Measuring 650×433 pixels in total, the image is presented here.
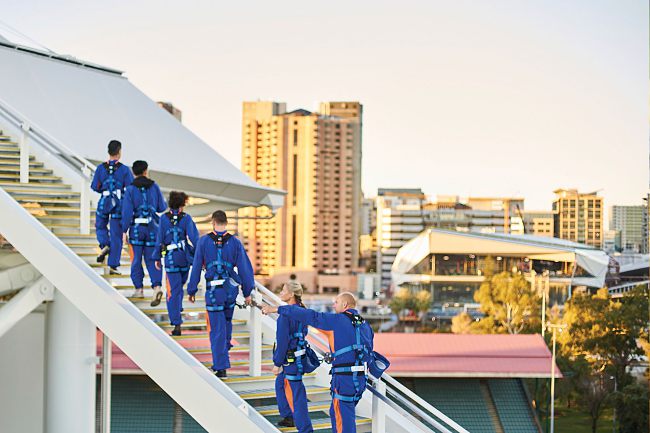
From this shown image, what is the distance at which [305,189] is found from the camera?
167000 mm

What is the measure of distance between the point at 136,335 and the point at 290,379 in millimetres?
1417

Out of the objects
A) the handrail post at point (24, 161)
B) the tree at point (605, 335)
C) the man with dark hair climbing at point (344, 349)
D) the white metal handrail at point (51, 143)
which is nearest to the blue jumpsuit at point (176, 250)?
the man with dark hair climbing at point (344, 349)

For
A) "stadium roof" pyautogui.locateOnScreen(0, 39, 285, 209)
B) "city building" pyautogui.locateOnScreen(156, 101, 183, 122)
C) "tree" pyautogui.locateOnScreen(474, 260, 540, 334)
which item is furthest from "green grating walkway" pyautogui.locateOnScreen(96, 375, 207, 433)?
"city building" pyautogui.locateOnScreen(156, 101, 183, 122)

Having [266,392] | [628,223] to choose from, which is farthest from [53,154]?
[628,223]

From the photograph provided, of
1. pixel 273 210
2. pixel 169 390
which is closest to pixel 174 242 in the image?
pixel 169 390

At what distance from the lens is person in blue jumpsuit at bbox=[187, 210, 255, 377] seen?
7840 mm

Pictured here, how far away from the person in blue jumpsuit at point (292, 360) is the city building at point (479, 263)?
9415 cm

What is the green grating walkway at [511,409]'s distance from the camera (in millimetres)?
26781

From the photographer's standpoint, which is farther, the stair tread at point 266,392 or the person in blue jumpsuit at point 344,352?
the stair tread at point 266,392

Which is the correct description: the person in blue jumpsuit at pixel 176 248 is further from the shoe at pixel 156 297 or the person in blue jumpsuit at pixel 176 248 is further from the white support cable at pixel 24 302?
the white support cable at pixel 24 302

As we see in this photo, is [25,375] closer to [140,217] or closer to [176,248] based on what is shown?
[140,217]

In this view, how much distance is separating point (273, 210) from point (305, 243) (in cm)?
13946

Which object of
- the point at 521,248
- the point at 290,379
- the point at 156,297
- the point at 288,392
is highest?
the point at 156,297

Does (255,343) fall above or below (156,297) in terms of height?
below
